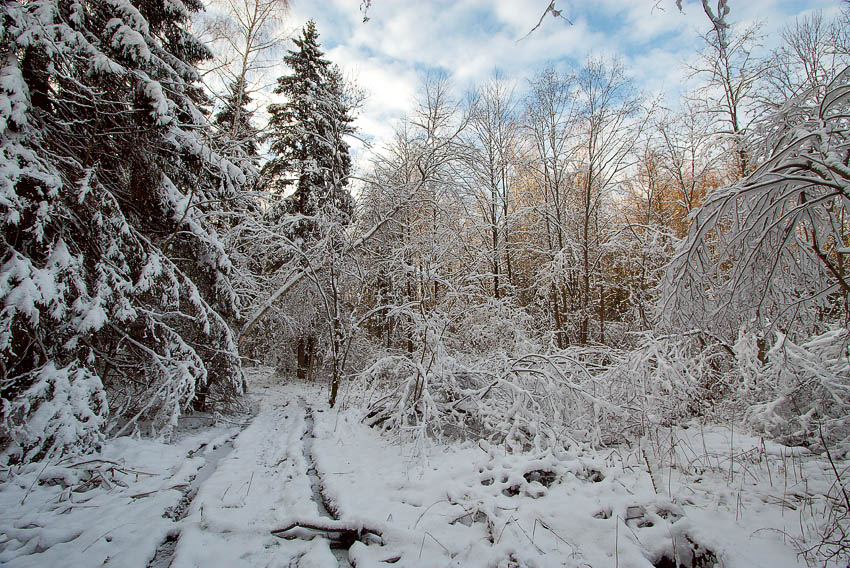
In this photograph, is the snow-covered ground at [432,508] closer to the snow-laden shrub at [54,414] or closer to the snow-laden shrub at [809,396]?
the snow-laden shrub at [54,414]

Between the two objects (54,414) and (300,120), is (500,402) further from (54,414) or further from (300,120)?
(300,120)

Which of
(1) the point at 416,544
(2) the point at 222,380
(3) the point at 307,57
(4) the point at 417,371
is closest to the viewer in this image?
(1) the point at 416,544

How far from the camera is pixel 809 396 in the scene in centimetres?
411

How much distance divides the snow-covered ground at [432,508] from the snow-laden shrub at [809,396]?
1.27 ft

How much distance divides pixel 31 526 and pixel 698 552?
187 inches

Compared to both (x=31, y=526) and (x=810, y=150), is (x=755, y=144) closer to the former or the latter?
(x=810, y=150)

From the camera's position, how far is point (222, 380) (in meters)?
6.88

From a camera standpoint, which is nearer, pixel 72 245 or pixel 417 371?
pixel 72 245

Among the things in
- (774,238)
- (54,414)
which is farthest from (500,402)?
(54,414)

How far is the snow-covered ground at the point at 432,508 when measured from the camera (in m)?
2.37

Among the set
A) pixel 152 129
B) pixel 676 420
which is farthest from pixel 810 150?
pixel 152 129

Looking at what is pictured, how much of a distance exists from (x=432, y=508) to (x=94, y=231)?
5.24 meters

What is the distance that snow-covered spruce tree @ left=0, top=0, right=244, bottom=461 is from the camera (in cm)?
373

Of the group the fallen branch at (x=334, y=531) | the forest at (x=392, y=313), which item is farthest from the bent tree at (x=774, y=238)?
the fallen branch at (x=334, y=531)
